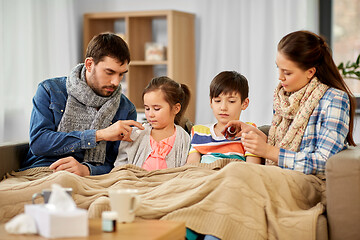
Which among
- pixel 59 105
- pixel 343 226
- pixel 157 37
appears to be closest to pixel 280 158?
pixel 343 226

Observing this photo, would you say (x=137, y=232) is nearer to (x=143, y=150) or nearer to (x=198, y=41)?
(x=143, y=150)

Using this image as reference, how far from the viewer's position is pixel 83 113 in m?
2.49

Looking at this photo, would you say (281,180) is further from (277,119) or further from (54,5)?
(54,5)

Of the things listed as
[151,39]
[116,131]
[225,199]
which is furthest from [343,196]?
[151,39]

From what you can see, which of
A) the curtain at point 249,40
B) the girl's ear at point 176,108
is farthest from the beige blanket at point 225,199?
the curtain at point 249,40

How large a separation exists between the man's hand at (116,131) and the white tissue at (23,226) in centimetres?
92

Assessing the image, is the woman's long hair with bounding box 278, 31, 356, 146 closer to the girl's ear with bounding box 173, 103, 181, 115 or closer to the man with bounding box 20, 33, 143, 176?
the girl's ear with bounding box 173, 103, 181, 115

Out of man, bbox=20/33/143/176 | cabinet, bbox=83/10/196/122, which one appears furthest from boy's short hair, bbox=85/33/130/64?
cabinet, bbox=83/10/196/122

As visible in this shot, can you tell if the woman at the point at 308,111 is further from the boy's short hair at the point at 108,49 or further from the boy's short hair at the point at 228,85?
the boy's short hair at the point at 108,49

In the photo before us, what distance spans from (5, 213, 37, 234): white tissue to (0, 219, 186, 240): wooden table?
0.01 meters

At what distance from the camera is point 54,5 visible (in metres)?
4.32

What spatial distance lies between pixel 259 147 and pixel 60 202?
40.2 inches

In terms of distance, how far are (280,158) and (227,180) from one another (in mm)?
398

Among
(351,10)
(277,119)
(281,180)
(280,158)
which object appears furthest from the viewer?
(351,10)
